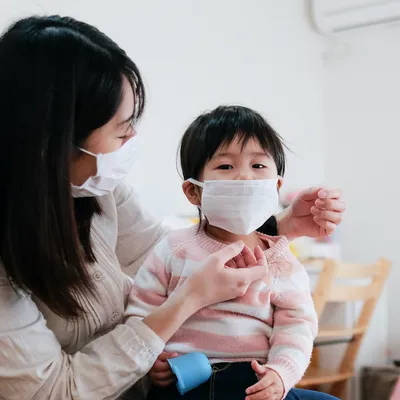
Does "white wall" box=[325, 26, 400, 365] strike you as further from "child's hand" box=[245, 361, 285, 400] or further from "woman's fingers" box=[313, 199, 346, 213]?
"child's hand" box=[245, 361, 285, 400]

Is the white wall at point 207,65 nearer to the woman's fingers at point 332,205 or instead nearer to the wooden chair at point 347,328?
the wooden chair at point 347,328

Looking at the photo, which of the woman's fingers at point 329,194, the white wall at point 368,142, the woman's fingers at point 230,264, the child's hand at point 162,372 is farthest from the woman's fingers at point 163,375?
the white wall at point 368,142

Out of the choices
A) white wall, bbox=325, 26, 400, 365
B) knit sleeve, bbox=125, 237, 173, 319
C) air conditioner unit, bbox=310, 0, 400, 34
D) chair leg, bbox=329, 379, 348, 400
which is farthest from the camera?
white wall, bbox=325, 26, 400, 365

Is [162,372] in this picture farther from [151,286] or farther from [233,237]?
[233,237]

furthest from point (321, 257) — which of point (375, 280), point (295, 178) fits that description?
point (295, 178)

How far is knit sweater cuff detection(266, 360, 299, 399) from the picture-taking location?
1023 millimetres

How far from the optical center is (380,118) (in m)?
3.73

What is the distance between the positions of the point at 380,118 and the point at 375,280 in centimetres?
126

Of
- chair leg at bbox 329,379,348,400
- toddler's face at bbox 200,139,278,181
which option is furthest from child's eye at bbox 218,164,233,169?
chair leg at bbox 329,379,348,400

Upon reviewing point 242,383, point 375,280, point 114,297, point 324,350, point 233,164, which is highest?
point 233,164

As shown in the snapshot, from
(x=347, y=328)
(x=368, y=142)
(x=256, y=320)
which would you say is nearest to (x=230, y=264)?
(x=256, y=320)

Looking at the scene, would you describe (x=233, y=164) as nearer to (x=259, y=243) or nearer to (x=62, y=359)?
(x=259, y=243)

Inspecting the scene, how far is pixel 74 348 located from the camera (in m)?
1.15

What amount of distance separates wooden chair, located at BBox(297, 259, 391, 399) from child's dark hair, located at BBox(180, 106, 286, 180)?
1.45 metres
